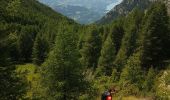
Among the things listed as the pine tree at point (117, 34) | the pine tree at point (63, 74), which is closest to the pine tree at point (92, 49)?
the pine tree at point (117, 34)

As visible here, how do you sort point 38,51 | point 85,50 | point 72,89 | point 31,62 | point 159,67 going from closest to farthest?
point 72,89 → point 159,67 → point 85,50 → point 38,51 → point 31,62

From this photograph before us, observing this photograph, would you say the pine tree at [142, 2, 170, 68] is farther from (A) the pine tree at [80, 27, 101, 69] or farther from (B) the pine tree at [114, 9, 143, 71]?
(A) the pine tree at [80, 27, 101, 69]

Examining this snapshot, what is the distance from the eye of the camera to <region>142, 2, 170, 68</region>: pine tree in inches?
2776

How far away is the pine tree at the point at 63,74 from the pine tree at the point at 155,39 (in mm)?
37232

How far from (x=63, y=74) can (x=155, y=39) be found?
39.9m

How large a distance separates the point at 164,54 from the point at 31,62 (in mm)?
64567

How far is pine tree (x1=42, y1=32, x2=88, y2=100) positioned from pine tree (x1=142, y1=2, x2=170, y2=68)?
37.2 metres

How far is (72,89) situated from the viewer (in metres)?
34.5

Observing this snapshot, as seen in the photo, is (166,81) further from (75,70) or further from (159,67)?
(159,67)

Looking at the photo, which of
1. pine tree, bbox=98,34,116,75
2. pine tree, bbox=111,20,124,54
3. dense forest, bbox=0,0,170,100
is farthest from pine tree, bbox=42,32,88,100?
pine tree, bbox=111,20,124,54

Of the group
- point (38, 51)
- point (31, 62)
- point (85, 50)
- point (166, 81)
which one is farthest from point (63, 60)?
point (31, 62)

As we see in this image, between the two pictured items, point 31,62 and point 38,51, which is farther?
point 31,62

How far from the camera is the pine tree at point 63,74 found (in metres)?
34.1

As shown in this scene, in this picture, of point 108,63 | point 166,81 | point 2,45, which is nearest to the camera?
point 2,45
